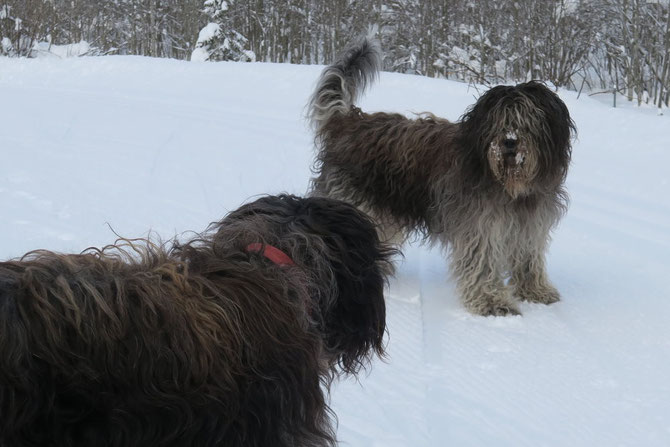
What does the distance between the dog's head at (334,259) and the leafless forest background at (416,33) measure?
8.31 m

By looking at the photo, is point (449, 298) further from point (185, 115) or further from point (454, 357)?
point (185, 115)

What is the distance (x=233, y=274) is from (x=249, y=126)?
7.95 metres

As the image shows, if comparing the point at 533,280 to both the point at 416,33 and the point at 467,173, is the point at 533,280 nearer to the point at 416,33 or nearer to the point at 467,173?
the point at 467,173

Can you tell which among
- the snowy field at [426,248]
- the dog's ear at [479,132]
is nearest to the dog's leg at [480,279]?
the snowy field at [426,248]

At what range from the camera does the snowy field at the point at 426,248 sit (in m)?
3.55

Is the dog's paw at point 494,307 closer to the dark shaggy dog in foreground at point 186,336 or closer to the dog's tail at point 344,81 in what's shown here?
the dog's tail at point 344,81

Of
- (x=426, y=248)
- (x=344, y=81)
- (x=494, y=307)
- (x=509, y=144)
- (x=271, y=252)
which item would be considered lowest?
(x=494, y=307)

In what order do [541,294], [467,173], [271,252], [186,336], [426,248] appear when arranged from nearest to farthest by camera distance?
[186,336]
[271,252]
[467,173]
[541,294]
[426,248]

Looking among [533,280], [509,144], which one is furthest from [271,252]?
[533,280]

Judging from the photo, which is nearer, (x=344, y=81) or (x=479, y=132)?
(x=479, y=132)

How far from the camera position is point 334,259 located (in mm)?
2422

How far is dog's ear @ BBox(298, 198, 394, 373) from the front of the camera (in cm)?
244

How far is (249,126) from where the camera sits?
32.6 ft

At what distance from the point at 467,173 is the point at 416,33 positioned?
1779 cm
